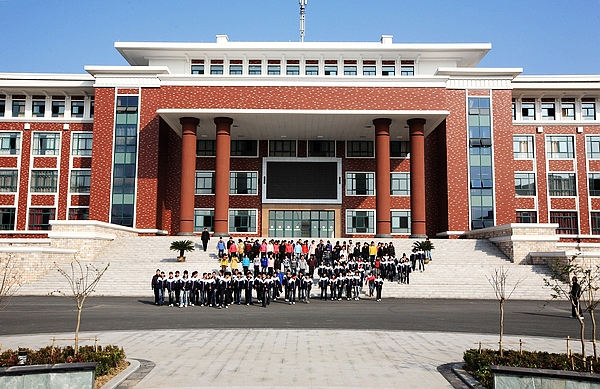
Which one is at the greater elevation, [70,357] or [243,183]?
[243,183]

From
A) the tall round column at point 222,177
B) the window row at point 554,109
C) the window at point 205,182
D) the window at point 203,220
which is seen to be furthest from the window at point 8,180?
the window row at point 554,109

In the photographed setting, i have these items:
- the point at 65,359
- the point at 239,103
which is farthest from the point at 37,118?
the point at 65,359

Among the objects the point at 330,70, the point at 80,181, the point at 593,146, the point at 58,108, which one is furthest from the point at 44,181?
the point at 593,146

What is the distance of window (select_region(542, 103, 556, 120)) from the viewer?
4212cm

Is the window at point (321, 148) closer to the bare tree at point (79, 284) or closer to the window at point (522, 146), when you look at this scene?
the window at point (522, 146)

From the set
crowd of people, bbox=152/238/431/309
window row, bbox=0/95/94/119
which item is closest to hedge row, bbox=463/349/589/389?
crowd of people, bbox=152/238/431/309

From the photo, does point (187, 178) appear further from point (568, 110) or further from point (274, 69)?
point (568, 110)

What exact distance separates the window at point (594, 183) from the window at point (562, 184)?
1267mm

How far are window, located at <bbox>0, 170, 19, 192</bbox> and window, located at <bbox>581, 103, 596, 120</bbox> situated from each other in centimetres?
4396

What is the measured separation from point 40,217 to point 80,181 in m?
4.01

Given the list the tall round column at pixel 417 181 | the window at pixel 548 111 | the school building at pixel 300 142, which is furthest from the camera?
the window at pixel 548 111

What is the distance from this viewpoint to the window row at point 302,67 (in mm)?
41875

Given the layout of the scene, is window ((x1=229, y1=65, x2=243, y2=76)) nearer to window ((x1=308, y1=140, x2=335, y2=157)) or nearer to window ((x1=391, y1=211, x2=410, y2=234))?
window ((x1=308, y1=140, x2=335, y2=157))

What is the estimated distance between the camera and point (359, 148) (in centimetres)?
4150
